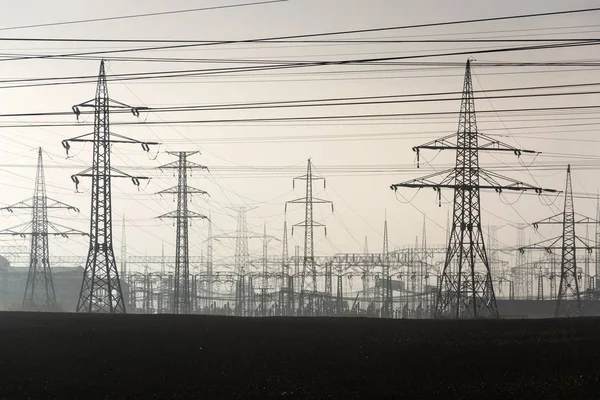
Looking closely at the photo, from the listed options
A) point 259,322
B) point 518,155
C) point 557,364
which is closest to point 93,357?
point 557,364

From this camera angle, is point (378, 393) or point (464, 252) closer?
point (378, 393)

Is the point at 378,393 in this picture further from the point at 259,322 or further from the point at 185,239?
the point at 185,239

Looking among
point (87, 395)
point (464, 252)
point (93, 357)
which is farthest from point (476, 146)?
point (87, 395)

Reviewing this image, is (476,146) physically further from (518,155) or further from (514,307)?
(514,307)

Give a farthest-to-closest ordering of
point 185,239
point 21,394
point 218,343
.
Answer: point 185,239
point 218,343
point 21,394

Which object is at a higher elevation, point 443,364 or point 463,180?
point 463,180

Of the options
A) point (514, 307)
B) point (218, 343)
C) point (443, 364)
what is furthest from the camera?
point (514, 307)
